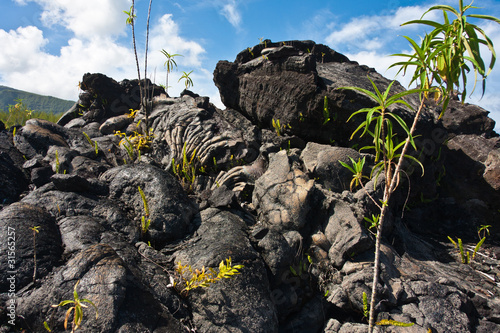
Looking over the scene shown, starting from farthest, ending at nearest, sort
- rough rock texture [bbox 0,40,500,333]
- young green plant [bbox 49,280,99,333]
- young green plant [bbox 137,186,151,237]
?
young green plant [bbox 137,186,151,237]
rough rock texture [bbox 0,40,500,333]
young green plant [bbox 49,280,99,333]

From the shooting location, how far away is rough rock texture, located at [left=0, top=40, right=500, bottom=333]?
338cm

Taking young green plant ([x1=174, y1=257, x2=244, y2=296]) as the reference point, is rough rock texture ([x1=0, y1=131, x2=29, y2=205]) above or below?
above

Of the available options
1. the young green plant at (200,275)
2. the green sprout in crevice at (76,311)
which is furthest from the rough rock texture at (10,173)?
the young green plant at (200,275)

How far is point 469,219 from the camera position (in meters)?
6.30

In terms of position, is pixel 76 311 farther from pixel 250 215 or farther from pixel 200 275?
pixel 250 215

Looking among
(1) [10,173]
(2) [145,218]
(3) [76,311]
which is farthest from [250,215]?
(1) [10,173]

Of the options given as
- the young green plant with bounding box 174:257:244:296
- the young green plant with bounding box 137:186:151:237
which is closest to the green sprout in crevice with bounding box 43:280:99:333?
the young green plant with bounding box 174:257:244:296

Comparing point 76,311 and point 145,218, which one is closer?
point 76,311

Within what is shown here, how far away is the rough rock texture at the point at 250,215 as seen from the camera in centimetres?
338

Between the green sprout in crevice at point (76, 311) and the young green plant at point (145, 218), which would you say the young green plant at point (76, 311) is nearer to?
the green sprout in crevice at point (76, 311)

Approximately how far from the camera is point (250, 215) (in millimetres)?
5188

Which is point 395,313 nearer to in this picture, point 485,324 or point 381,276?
point 381,276

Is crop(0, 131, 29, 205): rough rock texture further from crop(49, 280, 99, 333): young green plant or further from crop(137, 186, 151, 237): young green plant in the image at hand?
crop(49, 280, 99, 333): young green plant

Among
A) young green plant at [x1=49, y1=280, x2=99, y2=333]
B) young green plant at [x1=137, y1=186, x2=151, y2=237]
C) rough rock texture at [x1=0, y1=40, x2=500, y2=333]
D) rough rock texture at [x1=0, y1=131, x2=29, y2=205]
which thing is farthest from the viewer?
rough rock texture at [x1=0, y1=131, x2=29, y2=205]
